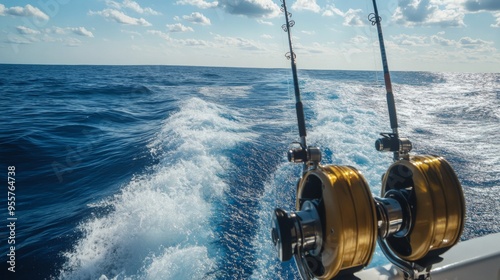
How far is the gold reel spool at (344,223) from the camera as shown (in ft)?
3.51

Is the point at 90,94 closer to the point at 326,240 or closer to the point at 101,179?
the point at 101,179

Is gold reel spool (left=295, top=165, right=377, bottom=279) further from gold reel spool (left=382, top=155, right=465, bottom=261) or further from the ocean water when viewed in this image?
the ocean water

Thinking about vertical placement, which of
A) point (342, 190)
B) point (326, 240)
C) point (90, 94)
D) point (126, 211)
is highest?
point (90, 94)

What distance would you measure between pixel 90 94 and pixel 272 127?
34.0 ft

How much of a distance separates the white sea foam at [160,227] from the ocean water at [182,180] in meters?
0.01

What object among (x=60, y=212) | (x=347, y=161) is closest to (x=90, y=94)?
(x=60, y=212)

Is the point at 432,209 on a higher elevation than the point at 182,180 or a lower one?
higher

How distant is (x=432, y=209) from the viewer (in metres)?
1.21

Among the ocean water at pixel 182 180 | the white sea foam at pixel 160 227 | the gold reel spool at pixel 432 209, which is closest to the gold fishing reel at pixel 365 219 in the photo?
the gold reel spool at pixel 432 209

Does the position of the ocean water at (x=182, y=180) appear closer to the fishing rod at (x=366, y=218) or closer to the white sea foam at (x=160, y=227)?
the white sea foam at (x=160, y=227)

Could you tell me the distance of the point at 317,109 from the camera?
8.27m

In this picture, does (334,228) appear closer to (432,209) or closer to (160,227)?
(432,209)

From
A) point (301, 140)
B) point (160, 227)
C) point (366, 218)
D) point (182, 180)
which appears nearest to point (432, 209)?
point (366, 218)

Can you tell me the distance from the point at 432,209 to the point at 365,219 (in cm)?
32
